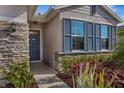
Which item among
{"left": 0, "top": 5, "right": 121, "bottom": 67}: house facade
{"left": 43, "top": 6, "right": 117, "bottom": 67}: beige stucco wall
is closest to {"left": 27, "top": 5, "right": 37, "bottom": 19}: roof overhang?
{"left": 0, "top": 5, "right": 121, "bottom": 67}: house facade

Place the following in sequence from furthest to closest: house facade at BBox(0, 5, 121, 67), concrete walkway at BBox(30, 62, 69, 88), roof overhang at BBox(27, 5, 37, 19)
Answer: roof overhang at BBox(27, 5, 37, 19) → house facade at BBox(0, 5, 121, 67) → concrete walkway at BBox(30, 62, 69, 88)

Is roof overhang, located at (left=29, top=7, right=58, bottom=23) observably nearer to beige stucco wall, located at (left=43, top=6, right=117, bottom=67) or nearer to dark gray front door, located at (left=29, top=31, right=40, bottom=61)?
beige stucco wall, located at (left=43, top=6, right=117, bottom=67)

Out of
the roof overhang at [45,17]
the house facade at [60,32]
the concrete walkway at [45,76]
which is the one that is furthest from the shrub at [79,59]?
A: the roof overhang at [45,17]

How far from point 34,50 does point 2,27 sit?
3.55ft

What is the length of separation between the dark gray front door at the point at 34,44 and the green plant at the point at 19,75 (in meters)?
0.67

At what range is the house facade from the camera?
4.62 metres

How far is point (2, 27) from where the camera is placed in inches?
175

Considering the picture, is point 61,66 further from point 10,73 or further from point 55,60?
point 10,73

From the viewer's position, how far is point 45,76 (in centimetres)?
500

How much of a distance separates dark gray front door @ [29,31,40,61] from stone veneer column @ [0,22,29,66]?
0.30 meters

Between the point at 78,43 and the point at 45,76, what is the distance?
136cm

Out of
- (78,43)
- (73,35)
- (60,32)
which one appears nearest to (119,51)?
(78,43)

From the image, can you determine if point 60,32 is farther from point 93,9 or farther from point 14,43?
point 14,43
